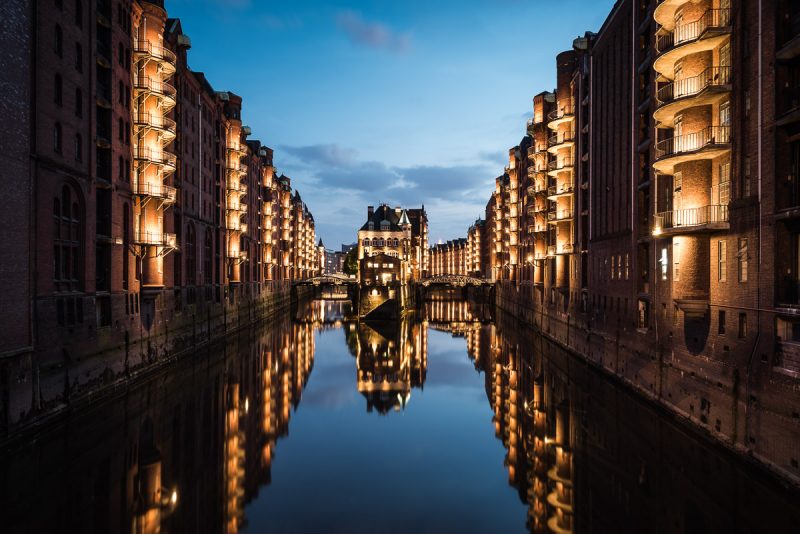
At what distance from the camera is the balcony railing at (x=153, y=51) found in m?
35.0

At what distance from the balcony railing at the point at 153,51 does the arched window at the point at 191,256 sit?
1490 cm

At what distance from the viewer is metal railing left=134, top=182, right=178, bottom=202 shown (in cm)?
3482

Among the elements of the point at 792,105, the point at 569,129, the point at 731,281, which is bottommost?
the point at 731,281

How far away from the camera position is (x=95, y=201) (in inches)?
1149

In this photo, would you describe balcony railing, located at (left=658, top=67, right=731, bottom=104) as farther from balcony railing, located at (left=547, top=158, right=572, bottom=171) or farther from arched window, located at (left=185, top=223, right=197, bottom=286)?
arched window, located at (left=185, top=223, right=197, bottom=286)

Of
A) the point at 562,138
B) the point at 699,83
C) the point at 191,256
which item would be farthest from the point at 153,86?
the point at 562,138

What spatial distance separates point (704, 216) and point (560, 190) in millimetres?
28060

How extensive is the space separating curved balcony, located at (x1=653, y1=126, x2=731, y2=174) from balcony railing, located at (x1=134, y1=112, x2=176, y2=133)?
28.0m

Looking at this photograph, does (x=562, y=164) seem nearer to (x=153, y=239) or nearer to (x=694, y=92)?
(x=694, y=92)

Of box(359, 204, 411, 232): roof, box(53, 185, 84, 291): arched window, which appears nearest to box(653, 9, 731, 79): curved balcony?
box(53, 185, 84, 291): arched window

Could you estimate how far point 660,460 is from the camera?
1944cm

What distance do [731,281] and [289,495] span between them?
16.2 meters

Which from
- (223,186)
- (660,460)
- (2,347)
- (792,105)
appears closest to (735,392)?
(660,460)

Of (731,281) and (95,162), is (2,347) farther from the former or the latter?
(731,281)
